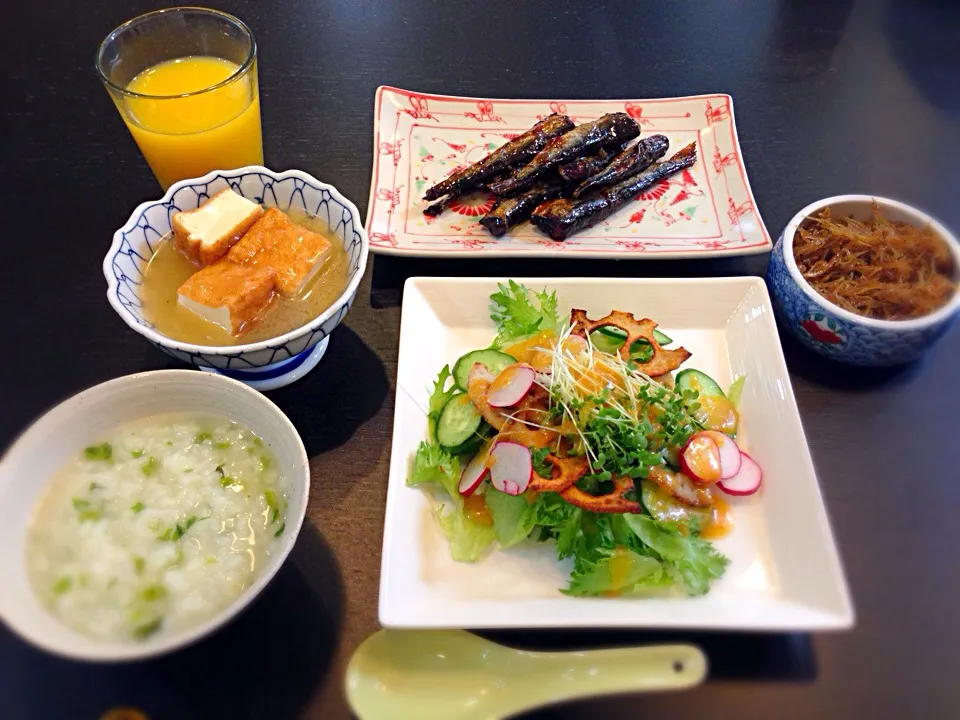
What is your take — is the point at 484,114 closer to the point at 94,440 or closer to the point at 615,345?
the point at 615,345

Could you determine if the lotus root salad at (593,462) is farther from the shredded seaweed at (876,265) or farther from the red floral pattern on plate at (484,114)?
the red floral pattern on plate at (484,114)

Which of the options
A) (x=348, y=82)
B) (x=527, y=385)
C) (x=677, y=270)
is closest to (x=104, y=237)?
(x=348, y=82)

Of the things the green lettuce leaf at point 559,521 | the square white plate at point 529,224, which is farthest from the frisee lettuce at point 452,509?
the square white plate at point 529,224

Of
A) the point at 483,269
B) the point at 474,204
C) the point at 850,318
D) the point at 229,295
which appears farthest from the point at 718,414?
the point at 229,295

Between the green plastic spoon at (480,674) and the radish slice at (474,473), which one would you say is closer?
the green plastic spoon at (480,674)

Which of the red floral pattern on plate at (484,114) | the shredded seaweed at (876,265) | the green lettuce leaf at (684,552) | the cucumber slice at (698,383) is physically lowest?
the green lettuce leaf at (684,552)

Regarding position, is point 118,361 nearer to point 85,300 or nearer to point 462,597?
point 85,300

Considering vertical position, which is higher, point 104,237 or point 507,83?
point 507,83
